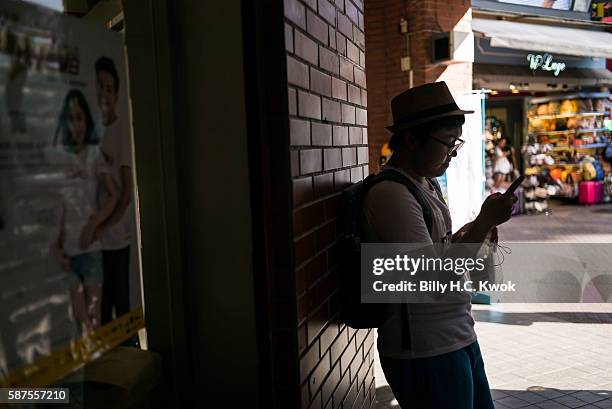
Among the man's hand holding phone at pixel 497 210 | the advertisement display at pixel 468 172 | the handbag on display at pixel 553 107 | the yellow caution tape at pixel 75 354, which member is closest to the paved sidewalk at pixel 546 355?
the advertisement display at pixel 468 172

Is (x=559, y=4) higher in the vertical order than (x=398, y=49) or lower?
higher

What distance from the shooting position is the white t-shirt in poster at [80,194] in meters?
1.25

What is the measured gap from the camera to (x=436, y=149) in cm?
216

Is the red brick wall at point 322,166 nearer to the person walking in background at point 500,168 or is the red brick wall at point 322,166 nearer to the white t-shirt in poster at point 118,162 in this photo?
the white t-shirt in poster at point 118,162

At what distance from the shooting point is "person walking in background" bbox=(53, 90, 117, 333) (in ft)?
4.09

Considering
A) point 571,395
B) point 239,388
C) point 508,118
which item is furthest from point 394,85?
point 508,118

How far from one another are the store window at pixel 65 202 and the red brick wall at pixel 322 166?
1.70 feet

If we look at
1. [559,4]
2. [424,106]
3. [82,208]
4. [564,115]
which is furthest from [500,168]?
[82,208]

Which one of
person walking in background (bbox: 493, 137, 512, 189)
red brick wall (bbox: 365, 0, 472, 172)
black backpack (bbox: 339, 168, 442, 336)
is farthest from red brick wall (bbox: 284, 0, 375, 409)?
person walking in background (bbox: 493, 137, 512, 189)

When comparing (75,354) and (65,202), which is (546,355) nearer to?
(75,354)

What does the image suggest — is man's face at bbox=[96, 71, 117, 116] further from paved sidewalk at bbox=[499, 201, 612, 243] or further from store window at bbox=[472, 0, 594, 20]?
store window at bbox=[472, 0, 594, 20]

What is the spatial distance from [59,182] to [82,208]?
0.33 feet

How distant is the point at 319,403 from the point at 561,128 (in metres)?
14.7

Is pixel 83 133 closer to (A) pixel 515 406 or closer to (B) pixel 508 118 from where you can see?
(A) pixel 515 406
